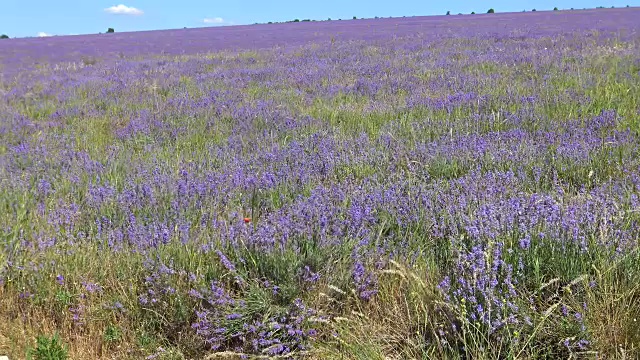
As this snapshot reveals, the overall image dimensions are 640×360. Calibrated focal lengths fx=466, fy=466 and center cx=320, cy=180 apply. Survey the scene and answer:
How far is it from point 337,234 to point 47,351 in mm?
1511

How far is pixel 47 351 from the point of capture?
2168 mm

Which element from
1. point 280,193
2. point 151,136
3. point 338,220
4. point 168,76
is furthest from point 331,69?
point 338,220

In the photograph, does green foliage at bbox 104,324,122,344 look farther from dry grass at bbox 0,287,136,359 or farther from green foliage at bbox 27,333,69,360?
green foliage at bbox 27,333,69,360

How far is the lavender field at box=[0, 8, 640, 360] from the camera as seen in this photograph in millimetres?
1988

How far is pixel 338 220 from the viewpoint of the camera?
271cm

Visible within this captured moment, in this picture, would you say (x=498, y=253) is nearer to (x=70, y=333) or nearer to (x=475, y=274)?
(x=475, y=274)

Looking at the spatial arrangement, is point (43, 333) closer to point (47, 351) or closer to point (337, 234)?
point (47, 351)

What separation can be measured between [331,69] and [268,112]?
3.89 meters

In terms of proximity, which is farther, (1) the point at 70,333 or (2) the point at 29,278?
(2) the point at 29,278

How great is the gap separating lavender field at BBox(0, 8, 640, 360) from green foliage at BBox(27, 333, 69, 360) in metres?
0.10

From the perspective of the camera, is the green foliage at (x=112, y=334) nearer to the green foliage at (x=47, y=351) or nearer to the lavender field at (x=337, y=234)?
the lavender field at (x=337, y=234)

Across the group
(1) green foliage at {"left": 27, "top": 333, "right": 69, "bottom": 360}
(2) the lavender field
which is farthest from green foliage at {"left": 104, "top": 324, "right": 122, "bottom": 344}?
(1) green foliage at {"left": 27, "top": 333, "right": 69, "bottom": 360}

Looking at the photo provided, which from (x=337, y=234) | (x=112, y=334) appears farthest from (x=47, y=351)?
(x=337, y=234)

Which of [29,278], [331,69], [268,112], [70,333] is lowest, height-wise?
[70,333]
